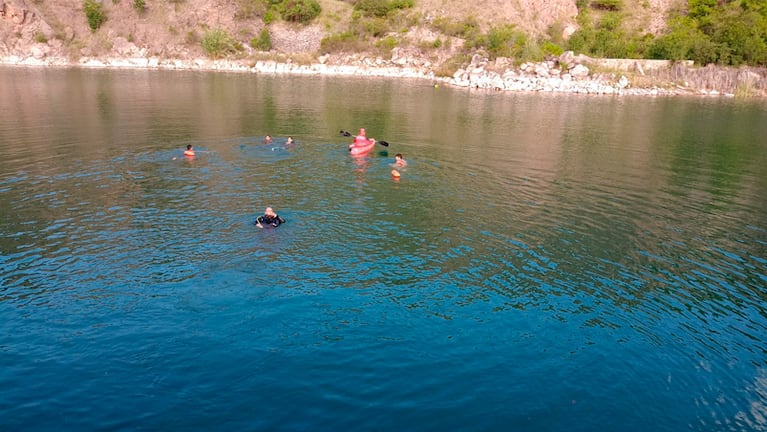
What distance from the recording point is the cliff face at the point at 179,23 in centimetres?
11306

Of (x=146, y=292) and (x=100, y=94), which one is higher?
(x=100, y=94)

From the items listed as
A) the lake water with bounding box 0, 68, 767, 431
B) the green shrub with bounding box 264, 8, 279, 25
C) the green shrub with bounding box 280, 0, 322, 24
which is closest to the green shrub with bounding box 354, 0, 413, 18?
the green shrub with bounding box 280, 0, 322, 24

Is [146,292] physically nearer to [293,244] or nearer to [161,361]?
[161,361]

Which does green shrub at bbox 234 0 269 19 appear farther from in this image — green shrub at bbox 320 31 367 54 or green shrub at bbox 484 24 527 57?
green shrub at bbox 484 24 527 57

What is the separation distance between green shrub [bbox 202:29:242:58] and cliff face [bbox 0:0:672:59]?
2.72 m

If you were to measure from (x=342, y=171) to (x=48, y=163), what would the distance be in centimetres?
1751

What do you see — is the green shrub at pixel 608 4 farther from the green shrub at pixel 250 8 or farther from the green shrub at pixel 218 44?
the green shrub at pixel 218 44

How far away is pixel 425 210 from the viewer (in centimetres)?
2673

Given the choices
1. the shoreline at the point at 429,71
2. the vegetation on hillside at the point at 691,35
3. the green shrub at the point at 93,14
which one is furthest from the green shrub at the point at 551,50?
the green shrub at the point at 93,14

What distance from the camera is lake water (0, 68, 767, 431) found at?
44.5 ft

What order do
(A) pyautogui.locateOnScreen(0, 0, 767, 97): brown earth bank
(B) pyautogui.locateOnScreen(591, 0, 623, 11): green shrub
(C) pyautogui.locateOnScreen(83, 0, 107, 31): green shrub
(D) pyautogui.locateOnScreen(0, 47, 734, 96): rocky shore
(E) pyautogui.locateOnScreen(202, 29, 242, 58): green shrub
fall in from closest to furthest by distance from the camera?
(D) pyautogui.locateOnScreen(0, 47, 734, 96): rocky shore → (A) pyautogui.locateOnScreen(0, 0, 767, 97): brown earth bank → (E) pyautogui.locateOnScreen(202, 29, 242, 58): green shrub → (C) pyautogui.locateOnScreen(83, 0, 107, 31): green shrub → (B) pyautogui.locateOnScreen(591, 0, 623, 11): green shrub

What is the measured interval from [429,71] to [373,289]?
9696 centimetres

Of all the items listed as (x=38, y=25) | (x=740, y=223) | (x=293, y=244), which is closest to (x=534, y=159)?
(x=740, y=223)

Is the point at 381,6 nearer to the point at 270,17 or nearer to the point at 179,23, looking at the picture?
the point at 270,17
